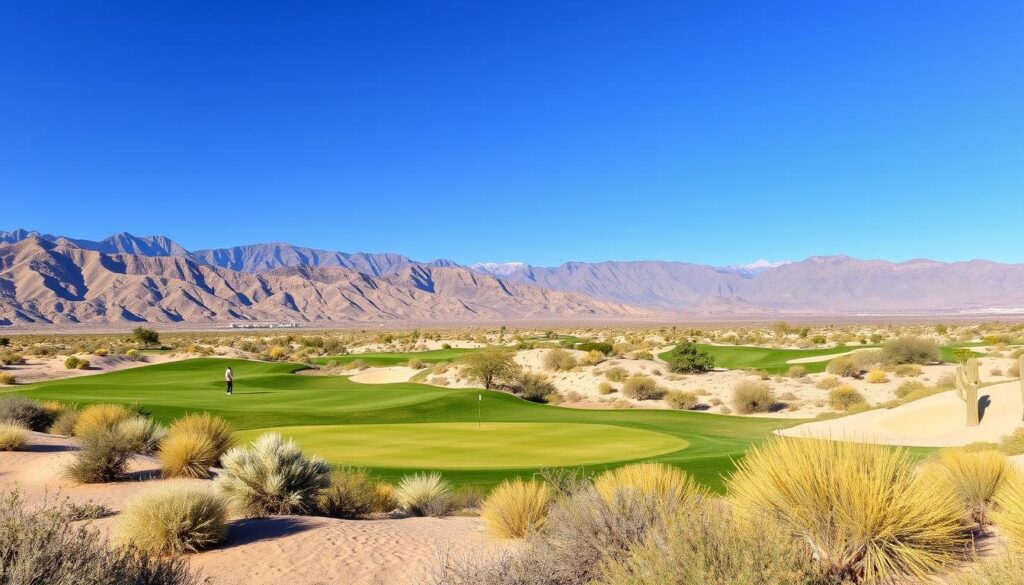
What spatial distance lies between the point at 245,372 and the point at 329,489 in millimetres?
36298

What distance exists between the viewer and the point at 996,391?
2011cm

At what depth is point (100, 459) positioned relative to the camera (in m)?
11.6

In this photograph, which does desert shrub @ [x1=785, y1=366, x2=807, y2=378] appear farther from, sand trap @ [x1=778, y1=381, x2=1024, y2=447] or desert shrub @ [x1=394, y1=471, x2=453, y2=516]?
desert shrub @ [x1=394, y1=471, x2=453, y2=516]

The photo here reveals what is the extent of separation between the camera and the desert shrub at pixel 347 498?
10.2 m

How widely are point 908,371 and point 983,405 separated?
48.2 ft

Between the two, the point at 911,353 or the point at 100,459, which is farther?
the point at 911,353

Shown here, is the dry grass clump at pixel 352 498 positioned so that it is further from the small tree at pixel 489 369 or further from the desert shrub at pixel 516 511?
the small tree at pixel 489 369

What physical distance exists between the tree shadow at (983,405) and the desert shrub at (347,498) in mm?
17633

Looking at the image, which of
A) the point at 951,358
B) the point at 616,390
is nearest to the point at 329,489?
the point at 616,390

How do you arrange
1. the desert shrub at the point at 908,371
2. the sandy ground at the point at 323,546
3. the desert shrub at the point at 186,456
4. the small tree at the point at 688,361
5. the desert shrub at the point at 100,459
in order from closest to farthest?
the sandy ground at the point at 323,546, the desert shrub at the point at 100,459, the desert shrub at the point at 186,456, the desert shrub at the point at 908,371, the small tree at the point at 688,361

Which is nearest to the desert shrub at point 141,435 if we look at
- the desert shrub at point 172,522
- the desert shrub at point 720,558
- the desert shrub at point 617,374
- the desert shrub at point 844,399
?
the desert shrub at point 172,522

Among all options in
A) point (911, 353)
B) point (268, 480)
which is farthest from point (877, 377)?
point (268, 480)

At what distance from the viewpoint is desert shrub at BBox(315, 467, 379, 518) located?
1023 centimetres

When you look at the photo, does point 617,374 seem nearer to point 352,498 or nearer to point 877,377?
point 877,377
